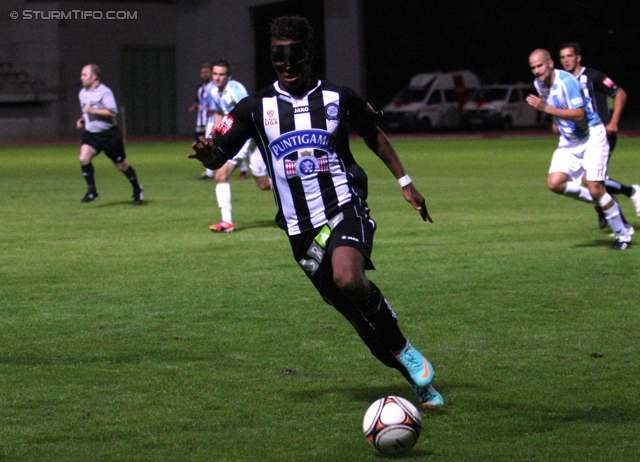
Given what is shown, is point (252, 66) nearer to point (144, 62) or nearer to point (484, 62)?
point (144, 62)

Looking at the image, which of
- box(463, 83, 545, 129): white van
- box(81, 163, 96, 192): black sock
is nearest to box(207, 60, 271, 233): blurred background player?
box(81, 163, 96, 192): black sock

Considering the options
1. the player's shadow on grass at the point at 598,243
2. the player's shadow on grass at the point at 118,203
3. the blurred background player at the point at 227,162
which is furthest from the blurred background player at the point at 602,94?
the player's shadow on grass at the point at 118,203

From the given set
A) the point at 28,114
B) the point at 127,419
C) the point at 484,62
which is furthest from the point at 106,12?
the point at 127,419

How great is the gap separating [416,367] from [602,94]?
9.38 metres

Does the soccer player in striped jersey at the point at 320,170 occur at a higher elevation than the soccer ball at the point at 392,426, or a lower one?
higher

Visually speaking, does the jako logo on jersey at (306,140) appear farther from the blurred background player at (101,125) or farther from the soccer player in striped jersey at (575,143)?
the blurred background player at (101,125)

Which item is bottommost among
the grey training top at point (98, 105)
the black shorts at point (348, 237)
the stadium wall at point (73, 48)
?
the black shorts at point (348, 237)

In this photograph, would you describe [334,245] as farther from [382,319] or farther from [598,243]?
[598,243]

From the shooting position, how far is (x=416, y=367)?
18.1 feet

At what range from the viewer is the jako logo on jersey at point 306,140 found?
569 centimetres

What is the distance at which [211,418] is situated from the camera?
537 cm

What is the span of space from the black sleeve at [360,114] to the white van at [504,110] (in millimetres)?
37833

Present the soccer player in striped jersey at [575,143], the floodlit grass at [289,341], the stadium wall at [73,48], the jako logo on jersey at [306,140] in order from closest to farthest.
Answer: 1. the floodlit grass at [289,341]
2. the jako logo on jersey at [306,140]
3. the soccer player in striped jersey at [575,143]
4. the stadium wall at [73,48]

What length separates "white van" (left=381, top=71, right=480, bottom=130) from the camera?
43.9m
